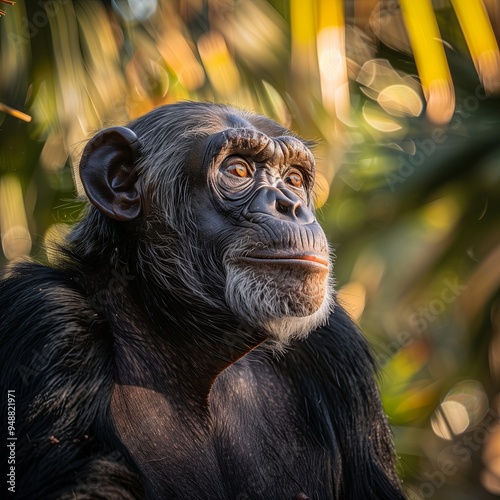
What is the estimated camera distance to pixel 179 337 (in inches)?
129

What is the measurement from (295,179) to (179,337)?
0.82m

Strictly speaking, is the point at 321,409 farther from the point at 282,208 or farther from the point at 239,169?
the point at 239,169

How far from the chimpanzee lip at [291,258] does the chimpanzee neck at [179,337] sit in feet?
0.96

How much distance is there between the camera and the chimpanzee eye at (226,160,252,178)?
3316 millimetres

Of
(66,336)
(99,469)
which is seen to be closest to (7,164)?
(66,336)

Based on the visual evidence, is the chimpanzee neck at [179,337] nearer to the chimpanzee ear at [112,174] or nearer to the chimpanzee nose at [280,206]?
the chimpanzee ear at [112,174]

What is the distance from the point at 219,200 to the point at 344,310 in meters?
0.96

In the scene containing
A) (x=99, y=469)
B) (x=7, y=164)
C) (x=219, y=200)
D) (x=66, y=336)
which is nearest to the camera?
(x=99, y=469)

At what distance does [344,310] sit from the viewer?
3.88 m

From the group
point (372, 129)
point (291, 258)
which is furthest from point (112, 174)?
point (372, 129)

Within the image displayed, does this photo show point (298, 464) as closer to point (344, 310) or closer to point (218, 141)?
point (344, 310)

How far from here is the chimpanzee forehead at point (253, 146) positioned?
328 centimetres

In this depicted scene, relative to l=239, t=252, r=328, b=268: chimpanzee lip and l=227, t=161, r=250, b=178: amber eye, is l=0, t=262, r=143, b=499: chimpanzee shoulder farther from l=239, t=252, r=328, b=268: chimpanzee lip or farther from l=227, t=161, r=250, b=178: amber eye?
l=227, t=161, r=250, b=178: amber eye

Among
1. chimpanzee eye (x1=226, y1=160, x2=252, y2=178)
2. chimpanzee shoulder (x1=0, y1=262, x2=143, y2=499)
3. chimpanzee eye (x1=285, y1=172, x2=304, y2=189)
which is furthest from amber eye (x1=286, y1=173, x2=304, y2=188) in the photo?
chimpanzee shoulder (x1=0, y1=262, x2=143, y2=499)
